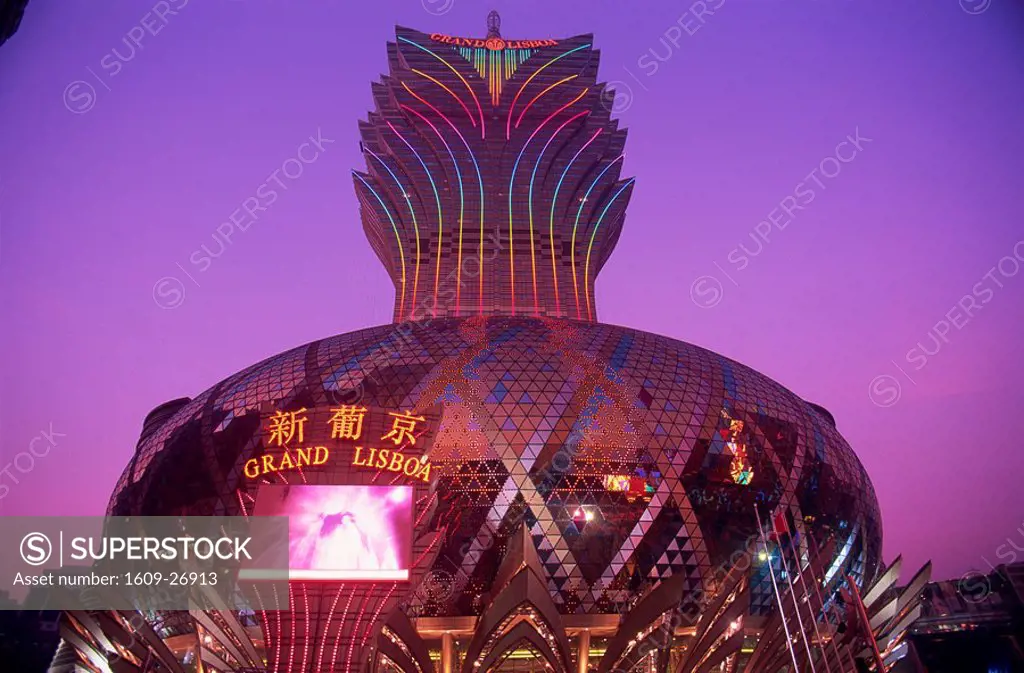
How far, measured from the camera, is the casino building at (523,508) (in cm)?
2286

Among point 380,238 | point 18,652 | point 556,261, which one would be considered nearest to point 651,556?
point 556,261

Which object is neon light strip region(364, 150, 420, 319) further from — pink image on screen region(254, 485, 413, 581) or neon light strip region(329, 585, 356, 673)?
neon light strip region(329, 585, 356, 673)

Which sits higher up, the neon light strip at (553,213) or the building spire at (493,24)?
the building spire at (493,24)

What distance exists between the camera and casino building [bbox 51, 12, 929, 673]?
22.9 m

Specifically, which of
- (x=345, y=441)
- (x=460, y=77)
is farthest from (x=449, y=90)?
(x=345, y=441)

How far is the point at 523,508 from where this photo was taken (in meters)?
32.2

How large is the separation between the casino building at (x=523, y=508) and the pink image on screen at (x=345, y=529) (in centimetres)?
7

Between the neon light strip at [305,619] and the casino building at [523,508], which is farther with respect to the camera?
the casino building at [523,508]

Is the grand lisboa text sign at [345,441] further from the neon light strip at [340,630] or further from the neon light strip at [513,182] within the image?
the neon light strip at [513,182]

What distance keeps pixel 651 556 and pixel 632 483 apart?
3370 mm

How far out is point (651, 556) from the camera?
32188 mm

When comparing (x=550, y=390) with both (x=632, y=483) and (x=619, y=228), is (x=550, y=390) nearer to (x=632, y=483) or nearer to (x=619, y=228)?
(x=632, y=483)

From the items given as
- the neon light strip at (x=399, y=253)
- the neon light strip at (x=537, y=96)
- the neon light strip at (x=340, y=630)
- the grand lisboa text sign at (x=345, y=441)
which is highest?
the neon light strip at (x=537, y=96)

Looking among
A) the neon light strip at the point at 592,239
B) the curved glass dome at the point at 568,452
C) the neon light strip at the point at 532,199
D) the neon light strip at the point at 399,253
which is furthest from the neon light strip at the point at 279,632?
the neon light strip at the point at 592,239
